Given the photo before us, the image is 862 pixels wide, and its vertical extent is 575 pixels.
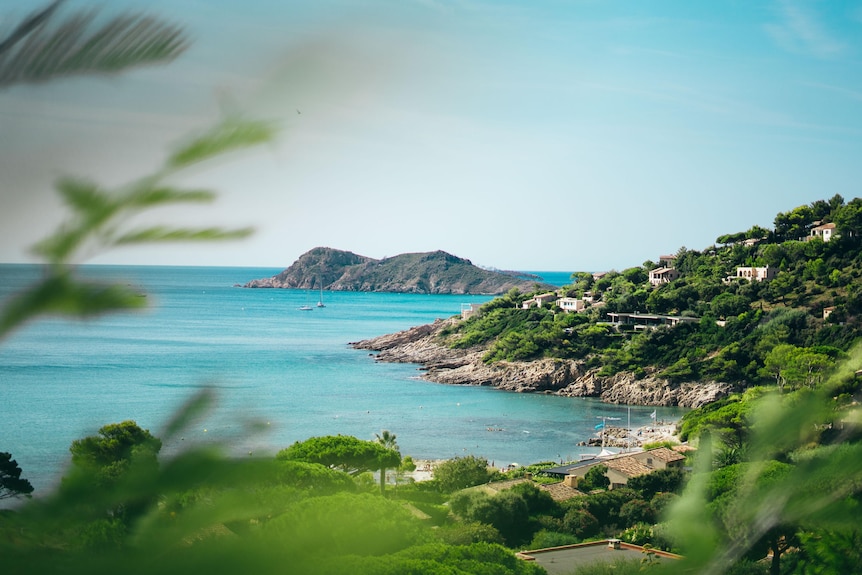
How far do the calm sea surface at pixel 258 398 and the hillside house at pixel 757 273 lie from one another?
34.9 feet

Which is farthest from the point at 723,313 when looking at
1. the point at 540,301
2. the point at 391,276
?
the point at 391,276

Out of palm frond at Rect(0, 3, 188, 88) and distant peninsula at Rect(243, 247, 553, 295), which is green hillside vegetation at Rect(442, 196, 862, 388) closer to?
palm frond at Rect(0, 3, 188, 88)

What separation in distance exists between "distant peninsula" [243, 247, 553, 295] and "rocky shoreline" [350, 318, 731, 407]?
68.3 meters

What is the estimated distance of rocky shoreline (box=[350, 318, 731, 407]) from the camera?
33.0 m

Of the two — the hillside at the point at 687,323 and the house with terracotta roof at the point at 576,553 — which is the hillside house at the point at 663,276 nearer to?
the hillside at the point at 687,323

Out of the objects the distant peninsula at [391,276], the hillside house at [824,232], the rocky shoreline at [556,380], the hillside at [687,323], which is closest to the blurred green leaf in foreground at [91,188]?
the hillside at [687,323]

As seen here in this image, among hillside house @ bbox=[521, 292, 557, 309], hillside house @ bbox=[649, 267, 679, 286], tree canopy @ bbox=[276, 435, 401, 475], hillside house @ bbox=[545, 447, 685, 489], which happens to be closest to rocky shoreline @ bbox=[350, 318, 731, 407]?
hillside house @ bbox=[521, 292, 557, 309]

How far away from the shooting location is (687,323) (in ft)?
121

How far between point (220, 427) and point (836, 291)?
39.1 metres

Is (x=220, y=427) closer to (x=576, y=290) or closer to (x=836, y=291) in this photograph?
(x=836, y=291)

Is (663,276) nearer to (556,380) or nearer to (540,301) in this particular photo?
(540,301)

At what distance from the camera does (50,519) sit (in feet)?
2.06

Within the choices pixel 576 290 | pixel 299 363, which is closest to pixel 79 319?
pixel 299 363

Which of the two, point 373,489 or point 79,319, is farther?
point 373,489
